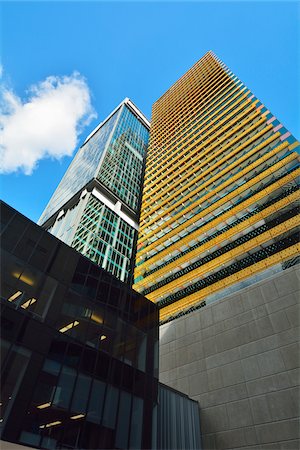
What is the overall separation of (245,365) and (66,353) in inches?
507

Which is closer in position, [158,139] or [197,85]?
[158,139]

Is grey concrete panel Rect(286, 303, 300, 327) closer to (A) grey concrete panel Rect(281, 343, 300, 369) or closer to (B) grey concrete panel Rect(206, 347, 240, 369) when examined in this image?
(A) grey concrete panel Rect(281, 343, 300, 369)

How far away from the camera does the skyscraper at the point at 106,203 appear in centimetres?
6725

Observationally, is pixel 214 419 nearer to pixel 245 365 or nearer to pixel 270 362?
pixel 245 365

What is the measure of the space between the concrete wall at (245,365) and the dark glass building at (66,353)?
5414 millimetres

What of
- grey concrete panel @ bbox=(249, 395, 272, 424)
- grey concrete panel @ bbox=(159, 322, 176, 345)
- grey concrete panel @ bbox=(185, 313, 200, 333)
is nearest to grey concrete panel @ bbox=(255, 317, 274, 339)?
grey concrete panel @ bbox=(249, 395, 272, 424)

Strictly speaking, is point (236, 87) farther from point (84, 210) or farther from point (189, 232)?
point (84, 210)

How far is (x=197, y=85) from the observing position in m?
83.4

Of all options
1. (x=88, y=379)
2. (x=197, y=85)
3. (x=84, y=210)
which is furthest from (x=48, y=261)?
(x=197, y=85)

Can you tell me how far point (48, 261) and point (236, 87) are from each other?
6364cm

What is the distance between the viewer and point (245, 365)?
20188mm

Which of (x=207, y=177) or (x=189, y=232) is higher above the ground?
(x=207, y=177)

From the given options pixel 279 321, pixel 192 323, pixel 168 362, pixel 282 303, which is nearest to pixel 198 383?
pixel 168 362

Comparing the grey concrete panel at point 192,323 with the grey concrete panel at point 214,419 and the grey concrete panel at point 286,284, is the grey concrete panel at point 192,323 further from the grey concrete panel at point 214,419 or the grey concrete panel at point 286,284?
the grey concrete panel at point 286,284
